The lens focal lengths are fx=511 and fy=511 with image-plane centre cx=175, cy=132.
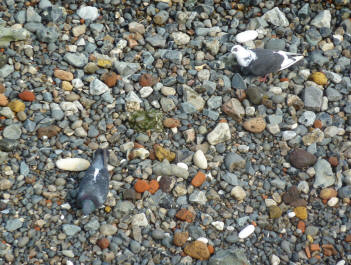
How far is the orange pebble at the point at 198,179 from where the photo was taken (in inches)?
172

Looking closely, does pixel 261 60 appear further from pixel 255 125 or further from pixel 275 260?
pixel 275 260

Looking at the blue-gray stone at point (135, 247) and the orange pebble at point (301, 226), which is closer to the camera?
the blue-gray stone at point (135, 247)

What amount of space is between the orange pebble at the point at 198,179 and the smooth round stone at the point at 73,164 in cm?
91

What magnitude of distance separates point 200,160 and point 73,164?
109 cm

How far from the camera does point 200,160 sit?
445cm

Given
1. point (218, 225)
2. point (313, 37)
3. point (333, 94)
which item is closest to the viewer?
point (218, 225)

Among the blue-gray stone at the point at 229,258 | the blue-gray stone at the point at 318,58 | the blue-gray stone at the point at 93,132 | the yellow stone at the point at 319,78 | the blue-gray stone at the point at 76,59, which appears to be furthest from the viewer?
the blue-gray stone at the point at 318,58

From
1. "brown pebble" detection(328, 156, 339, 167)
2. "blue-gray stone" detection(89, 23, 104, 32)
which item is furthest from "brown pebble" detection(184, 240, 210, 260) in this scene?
"blue-gray stone" detection(89, 23, 104, 32)

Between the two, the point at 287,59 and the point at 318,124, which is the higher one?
the point at 287,59

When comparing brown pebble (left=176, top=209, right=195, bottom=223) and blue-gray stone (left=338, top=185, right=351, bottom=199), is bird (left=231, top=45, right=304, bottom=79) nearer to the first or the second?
blue-gray stone (left=338, top=185, right=351, bottom=199)

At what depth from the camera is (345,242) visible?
4.21 meters

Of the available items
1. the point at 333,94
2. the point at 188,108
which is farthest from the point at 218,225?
the point at 333,94

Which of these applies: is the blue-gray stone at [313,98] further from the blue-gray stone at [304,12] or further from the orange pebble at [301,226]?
the orange pebble at [301,226]

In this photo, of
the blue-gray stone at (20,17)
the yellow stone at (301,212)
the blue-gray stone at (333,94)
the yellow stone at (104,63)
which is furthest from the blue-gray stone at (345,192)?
the blue-gray stone at (20,17)
